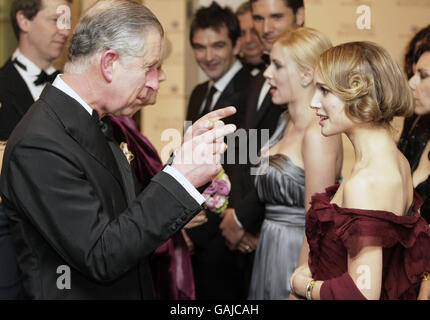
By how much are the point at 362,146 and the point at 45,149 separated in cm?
87

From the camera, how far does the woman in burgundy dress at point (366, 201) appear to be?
154 cm

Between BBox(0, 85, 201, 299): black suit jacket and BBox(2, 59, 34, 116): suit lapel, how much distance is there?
0.99 m

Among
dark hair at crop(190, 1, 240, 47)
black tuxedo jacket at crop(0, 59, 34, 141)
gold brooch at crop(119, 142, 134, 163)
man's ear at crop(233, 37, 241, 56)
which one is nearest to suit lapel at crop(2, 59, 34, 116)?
black tuxedo jacket at crop(0, 59, 34, 141)

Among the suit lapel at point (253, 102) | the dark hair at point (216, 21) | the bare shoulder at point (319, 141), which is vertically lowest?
the bare shoulder at point (319, 141)

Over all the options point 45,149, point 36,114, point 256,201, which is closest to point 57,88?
point 36,114

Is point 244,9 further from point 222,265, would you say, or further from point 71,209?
point 71,209

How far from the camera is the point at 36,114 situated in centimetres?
145

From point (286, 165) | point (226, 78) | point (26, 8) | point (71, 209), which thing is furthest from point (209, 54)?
point (71, 209)

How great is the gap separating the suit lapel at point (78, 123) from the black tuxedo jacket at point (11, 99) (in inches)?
31.6

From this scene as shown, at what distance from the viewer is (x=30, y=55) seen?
2.75 metres

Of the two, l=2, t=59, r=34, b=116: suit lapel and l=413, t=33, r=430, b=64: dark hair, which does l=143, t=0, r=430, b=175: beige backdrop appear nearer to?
l=413, t=33, r=430, b=64: dark hair

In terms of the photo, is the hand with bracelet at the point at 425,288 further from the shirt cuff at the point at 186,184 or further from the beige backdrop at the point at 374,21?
the beige backdrop at the point at 374,21

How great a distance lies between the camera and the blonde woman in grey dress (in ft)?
7.89

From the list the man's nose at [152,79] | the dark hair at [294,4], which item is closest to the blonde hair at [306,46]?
the dark hair at [294,4]
